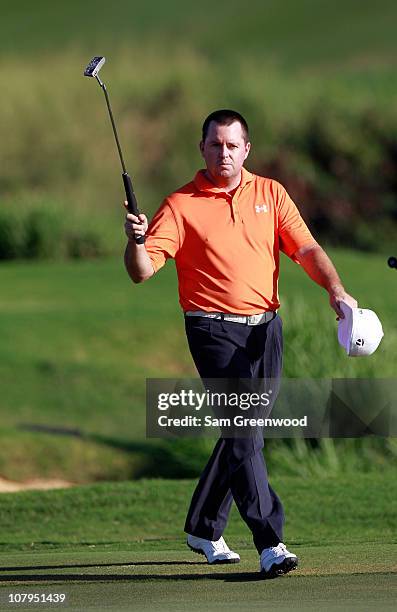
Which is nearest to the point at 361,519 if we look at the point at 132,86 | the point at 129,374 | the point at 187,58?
the point at 129,374

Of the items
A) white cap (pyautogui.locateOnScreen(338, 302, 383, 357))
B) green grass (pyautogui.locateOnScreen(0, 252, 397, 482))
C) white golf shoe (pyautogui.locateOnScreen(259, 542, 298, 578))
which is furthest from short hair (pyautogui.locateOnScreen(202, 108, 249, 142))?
green grass (pyautogui.locateOnScreen(0, 252, 397, 482))

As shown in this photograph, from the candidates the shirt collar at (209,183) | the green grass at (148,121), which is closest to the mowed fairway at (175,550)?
the shirt collar at (209,183)

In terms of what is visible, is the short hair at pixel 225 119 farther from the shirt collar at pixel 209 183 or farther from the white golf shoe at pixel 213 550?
the white golf shoe at pixel 213 550

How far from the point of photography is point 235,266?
643cm

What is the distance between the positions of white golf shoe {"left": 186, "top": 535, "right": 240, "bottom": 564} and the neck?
149 centimetres

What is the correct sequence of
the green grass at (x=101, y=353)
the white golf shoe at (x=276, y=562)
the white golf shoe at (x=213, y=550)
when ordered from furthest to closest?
the green grass at (x=101, y=353), the white golf shoe at (x=213, y=550), the white golf shoe at (x=276, y=562)

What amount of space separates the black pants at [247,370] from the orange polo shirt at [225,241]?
0.28 ft

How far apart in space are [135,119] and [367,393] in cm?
2640

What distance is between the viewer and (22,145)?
35812 millimetres

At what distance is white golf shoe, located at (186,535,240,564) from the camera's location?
675 cm

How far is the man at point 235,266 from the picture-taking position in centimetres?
641

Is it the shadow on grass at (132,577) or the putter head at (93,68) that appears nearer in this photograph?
the shadow on grass at (132,577)

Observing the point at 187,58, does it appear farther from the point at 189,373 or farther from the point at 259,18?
the point at 189,373

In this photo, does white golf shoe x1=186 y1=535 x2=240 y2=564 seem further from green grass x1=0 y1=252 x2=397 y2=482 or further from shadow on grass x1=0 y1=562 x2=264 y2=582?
green grass x1=0 y1=252 x2=397 y2=482
